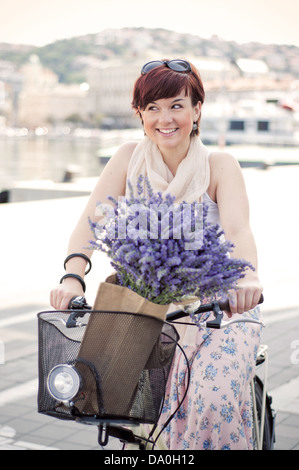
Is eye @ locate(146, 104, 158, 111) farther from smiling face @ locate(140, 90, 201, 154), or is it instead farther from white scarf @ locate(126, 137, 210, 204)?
white scarf @ locate(126, 137, 210, 204)

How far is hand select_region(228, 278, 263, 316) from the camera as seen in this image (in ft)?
7.23

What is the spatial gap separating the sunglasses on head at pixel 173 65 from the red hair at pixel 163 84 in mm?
10

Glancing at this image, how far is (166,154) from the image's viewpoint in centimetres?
262

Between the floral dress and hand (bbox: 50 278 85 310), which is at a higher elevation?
hand (bbox: 50 278 85 310)

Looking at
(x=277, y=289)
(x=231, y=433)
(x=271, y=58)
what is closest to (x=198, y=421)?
(x=231, y=433)

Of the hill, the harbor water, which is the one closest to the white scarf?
the harbor water

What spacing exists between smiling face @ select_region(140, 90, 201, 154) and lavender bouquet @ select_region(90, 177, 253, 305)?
0.62 meters

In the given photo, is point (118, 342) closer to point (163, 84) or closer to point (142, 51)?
point (163, 84)

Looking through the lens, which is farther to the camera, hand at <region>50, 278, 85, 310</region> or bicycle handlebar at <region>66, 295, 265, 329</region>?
hand at <region>50, 278, 85, 310</region>

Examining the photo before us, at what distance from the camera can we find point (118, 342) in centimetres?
191

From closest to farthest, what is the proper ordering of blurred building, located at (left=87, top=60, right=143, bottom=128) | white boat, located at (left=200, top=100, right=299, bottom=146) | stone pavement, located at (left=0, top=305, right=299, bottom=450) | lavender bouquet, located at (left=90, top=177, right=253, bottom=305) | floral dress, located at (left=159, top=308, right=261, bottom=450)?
lavender bouquet, located at (left=90, top=177, right=253, bottom=305) < floral dress, located at (left=159, top=308, right=261, bottom=450) < stone pavement, located at (left=0, top=305, right=299, bottom=450) < white boat, located at (left=200, top=100, right=299, bottom=146) < blurred building, located at (left=87, top=60, right=143, bottom=128)

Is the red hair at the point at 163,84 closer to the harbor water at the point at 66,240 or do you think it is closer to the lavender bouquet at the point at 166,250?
the lavender bouquet at the point at 166,250

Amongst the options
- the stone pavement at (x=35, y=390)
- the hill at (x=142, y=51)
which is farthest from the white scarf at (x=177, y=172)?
the hill at (x=142, y=51)
